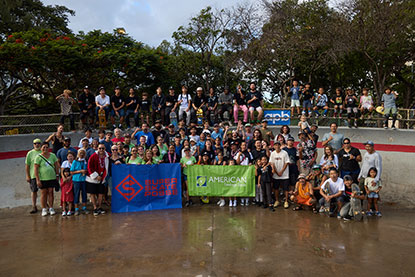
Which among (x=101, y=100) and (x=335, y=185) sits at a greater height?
(x=101, y=100)

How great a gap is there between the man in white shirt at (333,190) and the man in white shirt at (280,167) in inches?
41.7

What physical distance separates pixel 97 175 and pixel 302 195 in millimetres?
5537

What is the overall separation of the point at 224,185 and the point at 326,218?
114 inches

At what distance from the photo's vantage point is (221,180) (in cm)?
952

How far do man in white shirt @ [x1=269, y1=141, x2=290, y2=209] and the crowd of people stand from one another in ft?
Answer: 13.5

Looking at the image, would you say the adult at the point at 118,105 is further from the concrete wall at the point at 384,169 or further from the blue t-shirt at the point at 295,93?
the blue t-shirt at the point at 295,93

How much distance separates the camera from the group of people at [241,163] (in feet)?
28.2

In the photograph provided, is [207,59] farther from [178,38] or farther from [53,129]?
[53,129]

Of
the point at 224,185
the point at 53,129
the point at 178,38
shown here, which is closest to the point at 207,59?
the point at 178,38

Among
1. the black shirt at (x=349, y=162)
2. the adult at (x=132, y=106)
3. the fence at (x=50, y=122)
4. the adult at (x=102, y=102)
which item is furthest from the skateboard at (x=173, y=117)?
the black shirt at (x=349, y=162)

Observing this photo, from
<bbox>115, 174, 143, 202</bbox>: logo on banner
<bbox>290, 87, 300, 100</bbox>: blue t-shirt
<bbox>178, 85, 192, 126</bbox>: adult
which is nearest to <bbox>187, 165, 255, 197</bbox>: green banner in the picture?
<bbox>115, 174, 143, 202</bbox>: logo on banner

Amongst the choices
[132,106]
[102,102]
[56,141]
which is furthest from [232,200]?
[102,102]

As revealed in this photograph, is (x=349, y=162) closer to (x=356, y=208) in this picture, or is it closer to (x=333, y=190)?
(x=333, y=190)

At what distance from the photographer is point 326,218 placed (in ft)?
27.1
